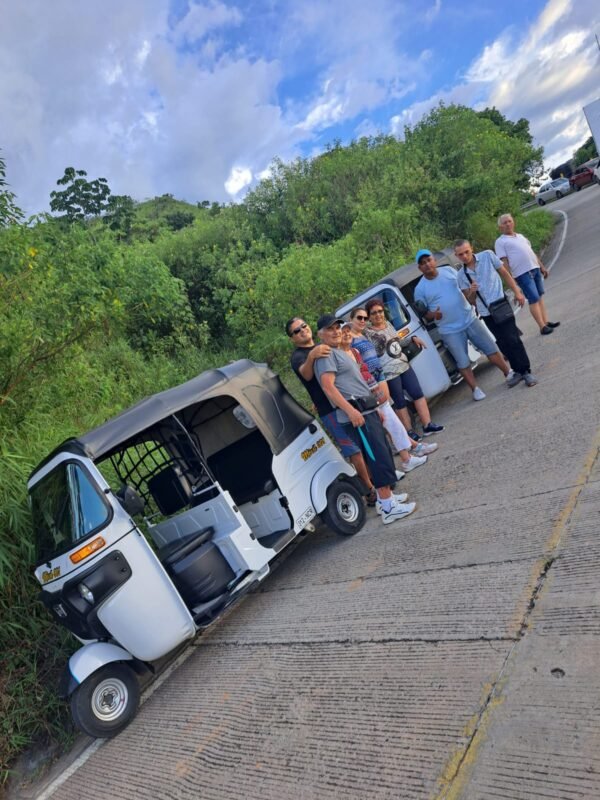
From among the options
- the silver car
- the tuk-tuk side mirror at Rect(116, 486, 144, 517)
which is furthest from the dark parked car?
the tuk-tuk side mirror at Rect(116, 486, 144, 517)

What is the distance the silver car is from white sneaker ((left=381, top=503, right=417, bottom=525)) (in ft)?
159

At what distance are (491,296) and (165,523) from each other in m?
4.44

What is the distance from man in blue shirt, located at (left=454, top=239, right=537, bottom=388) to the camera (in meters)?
6.53

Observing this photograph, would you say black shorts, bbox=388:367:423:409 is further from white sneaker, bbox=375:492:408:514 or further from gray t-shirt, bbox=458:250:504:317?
white sneaker, bbox=375:492:408:514

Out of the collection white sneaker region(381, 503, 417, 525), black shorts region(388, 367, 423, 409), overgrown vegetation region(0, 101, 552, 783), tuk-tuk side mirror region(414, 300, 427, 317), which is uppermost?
overgrown vegetation region(0, 101, 552, 783)

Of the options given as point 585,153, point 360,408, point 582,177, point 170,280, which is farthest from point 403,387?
point 585,153

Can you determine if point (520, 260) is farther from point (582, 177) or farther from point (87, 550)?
point (582, 177)

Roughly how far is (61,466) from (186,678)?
192 centimetres

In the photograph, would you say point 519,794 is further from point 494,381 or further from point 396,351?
point 494,381

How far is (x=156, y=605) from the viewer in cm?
410

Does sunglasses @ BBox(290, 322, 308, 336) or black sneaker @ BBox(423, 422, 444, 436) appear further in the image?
black sneaker @ BBox(423, 422, 444, 436)

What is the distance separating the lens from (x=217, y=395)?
15.9ft

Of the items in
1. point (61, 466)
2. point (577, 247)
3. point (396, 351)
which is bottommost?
point (577, 247)

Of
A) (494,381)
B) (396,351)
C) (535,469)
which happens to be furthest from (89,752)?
(494,381)
